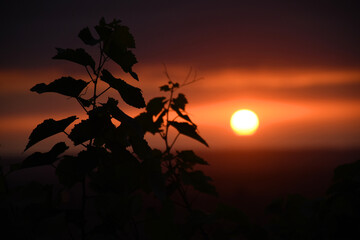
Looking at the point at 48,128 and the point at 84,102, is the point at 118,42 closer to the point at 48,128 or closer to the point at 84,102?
the point at 84,102

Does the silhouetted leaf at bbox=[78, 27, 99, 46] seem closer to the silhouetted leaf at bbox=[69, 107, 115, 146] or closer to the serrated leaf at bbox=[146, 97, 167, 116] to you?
the silhouetted leaf at bbox=[69, 107, 115, 146]

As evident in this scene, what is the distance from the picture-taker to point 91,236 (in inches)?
48.6

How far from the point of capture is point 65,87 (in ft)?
4.28

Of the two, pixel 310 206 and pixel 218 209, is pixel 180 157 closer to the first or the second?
pixel 218 209

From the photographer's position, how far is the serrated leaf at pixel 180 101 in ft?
7.91

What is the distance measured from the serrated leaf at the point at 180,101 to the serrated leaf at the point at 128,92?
3.42 ft

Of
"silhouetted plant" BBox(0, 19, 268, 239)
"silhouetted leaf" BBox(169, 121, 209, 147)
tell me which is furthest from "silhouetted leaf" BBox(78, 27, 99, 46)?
"silhouetted leaf" BBox(169, 121, 209, 147)

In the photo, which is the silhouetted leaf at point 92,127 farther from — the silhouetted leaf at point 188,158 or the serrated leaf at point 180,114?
the silhouetted leaf at point 188,158

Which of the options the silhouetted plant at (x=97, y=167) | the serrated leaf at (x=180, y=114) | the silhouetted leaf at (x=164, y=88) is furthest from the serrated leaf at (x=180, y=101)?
the silhouetted plant at (x=97, y=167)

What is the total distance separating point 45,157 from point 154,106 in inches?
45.3

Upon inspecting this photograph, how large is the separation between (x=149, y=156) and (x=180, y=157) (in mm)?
948

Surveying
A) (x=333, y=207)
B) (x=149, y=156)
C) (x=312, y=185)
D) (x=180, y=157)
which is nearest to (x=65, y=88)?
(x=149, y=156)

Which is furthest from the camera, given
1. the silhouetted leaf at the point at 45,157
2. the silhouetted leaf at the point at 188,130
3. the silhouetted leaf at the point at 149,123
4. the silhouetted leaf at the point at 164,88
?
the silhouetted leaf at the point at 164,88

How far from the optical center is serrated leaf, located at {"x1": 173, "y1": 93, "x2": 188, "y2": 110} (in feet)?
7.91
